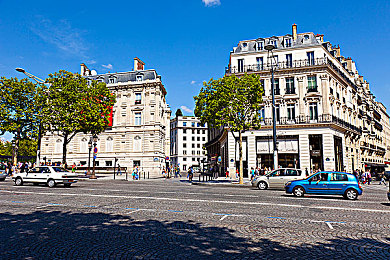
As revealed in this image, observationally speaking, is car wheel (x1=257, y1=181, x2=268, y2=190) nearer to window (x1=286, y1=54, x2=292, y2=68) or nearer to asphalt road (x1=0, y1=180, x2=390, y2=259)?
asphalt road (x1=0, y1=180, x2=390, y2=259)

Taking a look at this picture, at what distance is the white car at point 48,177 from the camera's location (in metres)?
19.7

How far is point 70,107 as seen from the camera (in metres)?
33.1

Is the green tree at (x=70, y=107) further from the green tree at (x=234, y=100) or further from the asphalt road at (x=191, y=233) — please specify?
the asphalt road at (x=191, y=233)

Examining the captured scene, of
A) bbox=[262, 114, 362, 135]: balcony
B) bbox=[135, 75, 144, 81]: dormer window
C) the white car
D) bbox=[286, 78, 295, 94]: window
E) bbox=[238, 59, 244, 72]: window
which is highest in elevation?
bbox=[135, 75, 144, 81]: dormer window

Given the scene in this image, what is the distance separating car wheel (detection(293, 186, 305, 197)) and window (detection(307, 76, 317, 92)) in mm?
23123

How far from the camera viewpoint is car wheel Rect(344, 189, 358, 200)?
14.5m

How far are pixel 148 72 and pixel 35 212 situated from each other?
156ft

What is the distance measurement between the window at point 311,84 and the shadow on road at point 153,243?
A: 3196cm

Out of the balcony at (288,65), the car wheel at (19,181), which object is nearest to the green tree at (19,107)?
the car wheel at (19,181)

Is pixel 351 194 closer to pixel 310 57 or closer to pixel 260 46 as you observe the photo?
pixel 310 57

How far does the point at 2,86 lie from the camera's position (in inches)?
1299

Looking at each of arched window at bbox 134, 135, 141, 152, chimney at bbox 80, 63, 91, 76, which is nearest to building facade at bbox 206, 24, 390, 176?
arched window at bbox 134, 135, 141, 152

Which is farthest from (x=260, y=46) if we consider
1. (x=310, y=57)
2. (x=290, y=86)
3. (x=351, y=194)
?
(x=351, y=194)

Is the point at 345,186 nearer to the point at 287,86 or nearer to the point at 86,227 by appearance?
the point at 86,227
